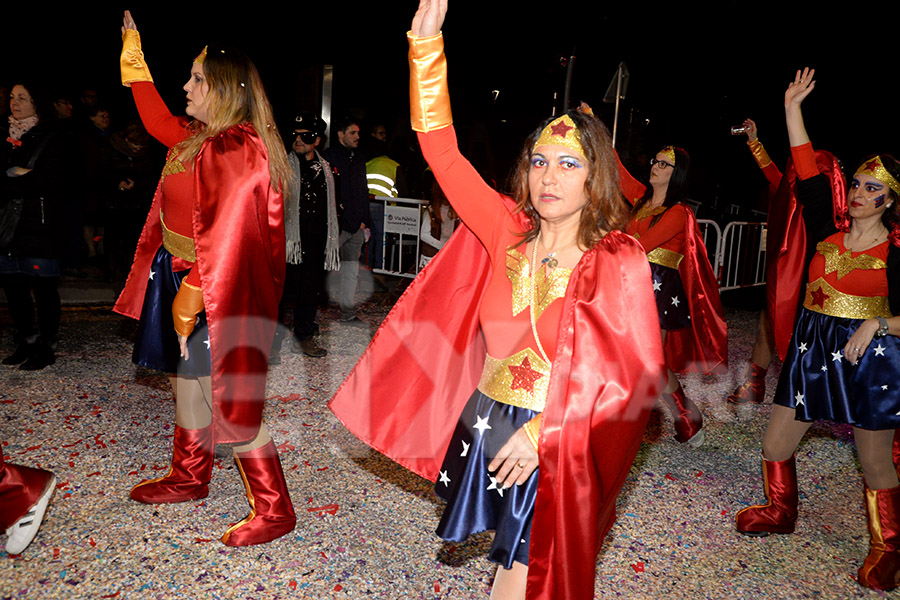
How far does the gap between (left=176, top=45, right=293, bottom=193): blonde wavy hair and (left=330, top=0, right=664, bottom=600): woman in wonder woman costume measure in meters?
1.11

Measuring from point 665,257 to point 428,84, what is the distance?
3.40 m

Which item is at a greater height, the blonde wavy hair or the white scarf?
the blonde wavy hair

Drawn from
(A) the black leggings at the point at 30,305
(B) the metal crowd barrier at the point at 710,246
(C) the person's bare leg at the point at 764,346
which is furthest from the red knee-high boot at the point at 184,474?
(B) the metal crowd barrier at the point at 710,246

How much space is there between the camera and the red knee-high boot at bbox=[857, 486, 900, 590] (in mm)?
3148

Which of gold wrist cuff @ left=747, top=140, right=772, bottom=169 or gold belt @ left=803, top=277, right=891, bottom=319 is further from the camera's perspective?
gold wrist cuff @ left=747, top=140, right=772, bottom=169

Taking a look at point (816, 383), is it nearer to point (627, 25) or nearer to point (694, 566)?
point (694, 566)

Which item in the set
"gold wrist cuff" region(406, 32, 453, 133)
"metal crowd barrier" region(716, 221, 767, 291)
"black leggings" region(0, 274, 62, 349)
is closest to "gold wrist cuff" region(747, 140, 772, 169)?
"gold wrist cuff" region(406, 32, 453, 133)

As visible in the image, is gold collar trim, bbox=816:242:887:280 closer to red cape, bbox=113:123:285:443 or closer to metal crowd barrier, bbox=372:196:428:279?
red cape, bbox=113:123:285:443

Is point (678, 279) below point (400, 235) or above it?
above

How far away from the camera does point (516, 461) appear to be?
6.17 feet

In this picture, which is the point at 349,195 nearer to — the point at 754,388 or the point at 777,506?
the point at 754,388

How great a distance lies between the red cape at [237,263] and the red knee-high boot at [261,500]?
18 cm

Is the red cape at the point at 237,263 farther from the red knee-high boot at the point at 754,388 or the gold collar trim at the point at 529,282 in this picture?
the red knee-high boot at the point at 754,388

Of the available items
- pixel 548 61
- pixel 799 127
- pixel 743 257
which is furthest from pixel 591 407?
pixel 548 61
